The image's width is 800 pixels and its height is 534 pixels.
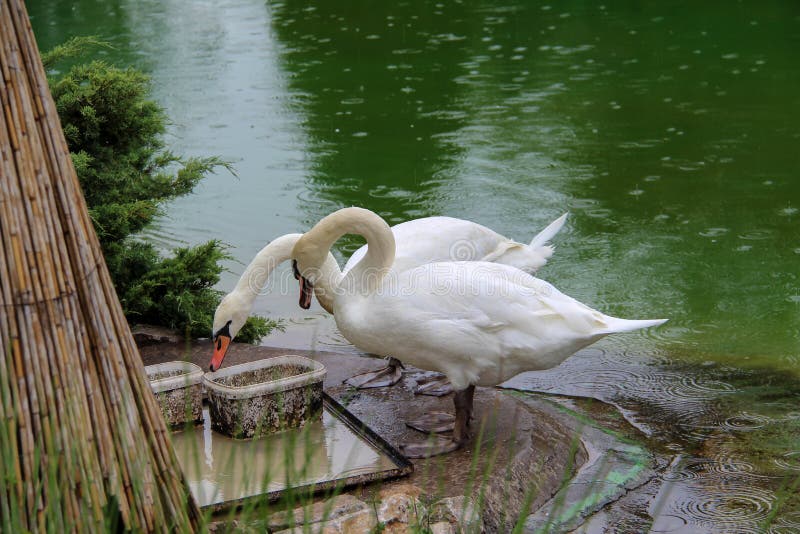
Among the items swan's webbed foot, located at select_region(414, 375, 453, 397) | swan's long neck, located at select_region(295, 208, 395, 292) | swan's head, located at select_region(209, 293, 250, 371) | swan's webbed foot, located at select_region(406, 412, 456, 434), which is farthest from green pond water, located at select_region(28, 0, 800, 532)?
swan's head, located at select_region(209, 293, 250, 371)

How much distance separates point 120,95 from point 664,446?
3.32 meters

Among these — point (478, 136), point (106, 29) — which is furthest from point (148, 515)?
point (106, 29)

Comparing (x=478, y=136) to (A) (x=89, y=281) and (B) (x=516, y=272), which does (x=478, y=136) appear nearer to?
(B) (x=516, y=272)

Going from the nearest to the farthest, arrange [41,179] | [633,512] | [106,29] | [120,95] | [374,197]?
[41,179] < [633,512] < [120,95] < [374,197] < [106,29]

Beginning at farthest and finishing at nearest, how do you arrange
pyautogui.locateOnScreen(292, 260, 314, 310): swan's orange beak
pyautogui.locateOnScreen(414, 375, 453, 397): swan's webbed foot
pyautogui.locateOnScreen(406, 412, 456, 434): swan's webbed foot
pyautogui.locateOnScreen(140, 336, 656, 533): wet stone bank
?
pyautogui.locateOnScreen(414, 375, 453, 397): swan's webbed foot → pyautogui.locateOnScreen(292, 260, 314, 310): swan's orange beak → pyautogui.locateOnScreen(406, 412, 456, 434): swan's webbed foot → pyautogui.locateOnScreen(140, 336, 656, 533): wet stone bank

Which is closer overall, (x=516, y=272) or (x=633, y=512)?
(x=633, y=512)

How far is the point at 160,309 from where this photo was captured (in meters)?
5.78

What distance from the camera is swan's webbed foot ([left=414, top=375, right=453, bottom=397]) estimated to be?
518cm

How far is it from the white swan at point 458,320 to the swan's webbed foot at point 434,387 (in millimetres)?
558

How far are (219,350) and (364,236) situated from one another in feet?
2.69

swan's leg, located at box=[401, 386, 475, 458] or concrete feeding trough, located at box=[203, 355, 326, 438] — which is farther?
swan's leg, located at box=[401, 386, 475, 458]

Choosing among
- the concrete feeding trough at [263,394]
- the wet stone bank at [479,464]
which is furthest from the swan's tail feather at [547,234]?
the concrete feeding trough at [263,394]

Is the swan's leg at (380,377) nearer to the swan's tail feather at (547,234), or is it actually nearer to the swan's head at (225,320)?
the swan's head at (225,320)

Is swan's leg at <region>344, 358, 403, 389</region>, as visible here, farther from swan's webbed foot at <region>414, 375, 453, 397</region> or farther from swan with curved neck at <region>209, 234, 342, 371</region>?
swan with curved neck at <region>209, 234, 342, 371</region>
